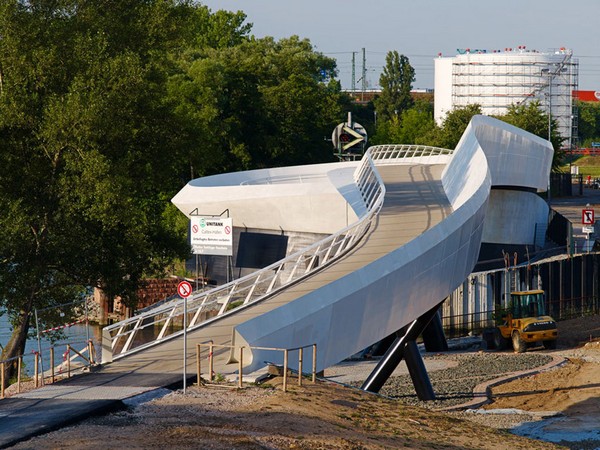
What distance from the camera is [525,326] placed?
42.4 m

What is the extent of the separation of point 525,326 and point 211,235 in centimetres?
1181

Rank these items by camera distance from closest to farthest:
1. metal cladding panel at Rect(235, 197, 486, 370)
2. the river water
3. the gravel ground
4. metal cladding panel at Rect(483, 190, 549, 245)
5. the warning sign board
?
metal cladding panel at Rect(235, 197, 486, 370) < the gravel ground < the warning sign board < the river water < metal cladding panel at Rect(483, 190, 549, 245)

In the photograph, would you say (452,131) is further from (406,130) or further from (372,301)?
(372,301)

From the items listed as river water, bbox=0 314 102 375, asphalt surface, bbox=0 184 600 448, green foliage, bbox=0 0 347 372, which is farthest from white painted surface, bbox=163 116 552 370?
river water, bbox=0 314 102 375

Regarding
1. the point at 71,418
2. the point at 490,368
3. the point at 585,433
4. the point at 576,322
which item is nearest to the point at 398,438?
the point at 71,418

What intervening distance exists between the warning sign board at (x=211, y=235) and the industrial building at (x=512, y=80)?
114411mm

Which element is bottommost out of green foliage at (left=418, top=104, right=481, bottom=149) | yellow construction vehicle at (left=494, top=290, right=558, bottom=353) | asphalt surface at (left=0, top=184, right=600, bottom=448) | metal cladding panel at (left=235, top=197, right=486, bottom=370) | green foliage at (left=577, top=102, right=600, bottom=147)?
yellow construction vehicle at (left=494, top=290, right=558, bottom=353)

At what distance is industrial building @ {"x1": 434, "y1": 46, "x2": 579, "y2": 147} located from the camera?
152m

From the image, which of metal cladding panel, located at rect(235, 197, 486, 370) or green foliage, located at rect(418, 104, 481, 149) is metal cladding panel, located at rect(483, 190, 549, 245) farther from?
green foliage, located at rect(418, 104, 481, 149)

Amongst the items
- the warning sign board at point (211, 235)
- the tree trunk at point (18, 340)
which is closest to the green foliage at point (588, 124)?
the warning sign board at point (211, 235)

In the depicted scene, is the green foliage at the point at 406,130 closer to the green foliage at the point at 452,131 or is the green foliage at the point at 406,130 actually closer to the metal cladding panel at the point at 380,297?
the green foliage at the point at 452,131

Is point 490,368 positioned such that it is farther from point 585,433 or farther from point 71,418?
point 71,418

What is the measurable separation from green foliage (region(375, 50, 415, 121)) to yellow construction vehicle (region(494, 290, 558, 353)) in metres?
109

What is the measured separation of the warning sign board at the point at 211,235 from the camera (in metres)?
39.2
